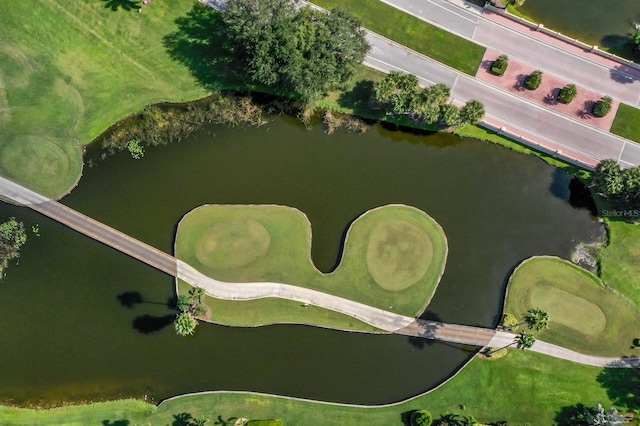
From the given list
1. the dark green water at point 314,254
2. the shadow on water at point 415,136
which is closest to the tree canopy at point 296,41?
the dark green water at point 314,254

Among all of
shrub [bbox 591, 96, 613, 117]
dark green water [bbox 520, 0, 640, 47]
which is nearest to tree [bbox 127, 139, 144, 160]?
dark green water [bbox 520, 0, 640, 47]

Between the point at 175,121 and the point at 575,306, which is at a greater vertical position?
the point at 175,121

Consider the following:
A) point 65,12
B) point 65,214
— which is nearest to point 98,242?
point 65,214

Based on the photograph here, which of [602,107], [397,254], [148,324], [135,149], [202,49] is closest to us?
[602,107]

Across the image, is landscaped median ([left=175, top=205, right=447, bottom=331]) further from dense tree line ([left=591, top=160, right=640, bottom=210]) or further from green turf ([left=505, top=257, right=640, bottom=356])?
dense tree line ([left=591, top=160, right=640, bottom=210])

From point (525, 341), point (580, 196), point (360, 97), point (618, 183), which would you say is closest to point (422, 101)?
point (360, 97)

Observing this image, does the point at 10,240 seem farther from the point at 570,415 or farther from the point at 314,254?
the point at 570,415

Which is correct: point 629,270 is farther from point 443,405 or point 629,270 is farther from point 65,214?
point 65,214
